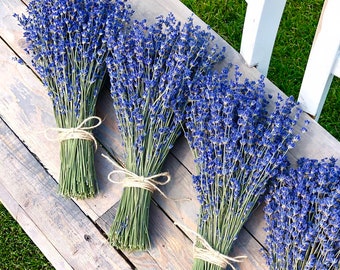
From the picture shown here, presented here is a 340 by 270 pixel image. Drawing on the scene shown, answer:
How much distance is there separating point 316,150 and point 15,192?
Answer: 103cm

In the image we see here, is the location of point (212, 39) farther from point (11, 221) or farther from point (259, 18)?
point (11, 221)

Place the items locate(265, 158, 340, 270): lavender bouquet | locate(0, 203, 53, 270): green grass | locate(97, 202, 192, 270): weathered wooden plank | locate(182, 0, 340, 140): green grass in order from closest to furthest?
locate(265, 158, 340, 270): lavender bouquet → locate(97, 202, 192, 270): weathered wooden plank → locate(0, 203, 53, 270): green grass → locate(182, 0, 340, 140): green grass

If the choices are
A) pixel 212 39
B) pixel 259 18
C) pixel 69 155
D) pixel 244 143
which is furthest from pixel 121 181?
pixel 259 18

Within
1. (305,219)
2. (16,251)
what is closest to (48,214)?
(16,251)

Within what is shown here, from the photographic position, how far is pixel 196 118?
5.33 ft

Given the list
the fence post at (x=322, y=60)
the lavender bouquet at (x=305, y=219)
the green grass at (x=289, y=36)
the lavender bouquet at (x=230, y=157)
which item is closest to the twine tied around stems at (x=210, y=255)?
the lavender bouquet at (x=230, y=157)

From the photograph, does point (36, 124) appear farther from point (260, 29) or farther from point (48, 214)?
point (260, 29)

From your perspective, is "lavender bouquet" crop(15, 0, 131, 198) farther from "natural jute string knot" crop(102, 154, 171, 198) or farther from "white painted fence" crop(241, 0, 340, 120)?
"white painted fence" crop(241, 0, 340, 120)

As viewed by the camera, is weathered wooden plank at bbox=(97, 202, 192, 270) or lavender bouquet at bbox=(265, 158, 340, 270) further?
weathered wooden plank at bbox=(97, 202, 192, 270)

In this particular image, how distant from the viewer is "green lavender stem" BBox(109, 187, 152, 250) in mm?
1577

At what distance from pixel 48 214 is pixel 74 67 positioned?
502 millimetres

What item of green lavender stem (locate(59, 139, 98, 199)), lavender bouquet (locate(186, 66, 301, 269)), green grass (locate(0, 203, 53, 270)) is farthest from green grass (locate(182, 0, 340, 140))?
green grass (locate(0, 203, 53, 270))

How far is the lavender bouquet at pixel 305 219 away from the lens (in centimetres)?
139

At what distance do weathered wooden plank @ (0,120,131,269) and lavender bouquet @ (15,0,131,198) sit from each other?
84mm
